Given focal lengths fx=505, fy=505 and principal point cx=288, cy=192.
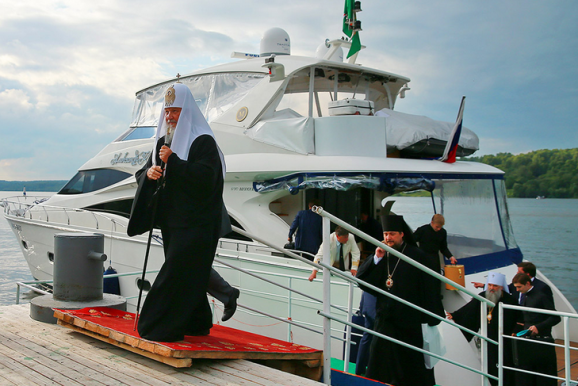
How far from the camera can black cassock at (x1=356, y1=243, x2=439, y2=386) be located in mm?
4645

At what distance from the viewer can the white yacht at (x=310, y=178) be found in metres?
6.98

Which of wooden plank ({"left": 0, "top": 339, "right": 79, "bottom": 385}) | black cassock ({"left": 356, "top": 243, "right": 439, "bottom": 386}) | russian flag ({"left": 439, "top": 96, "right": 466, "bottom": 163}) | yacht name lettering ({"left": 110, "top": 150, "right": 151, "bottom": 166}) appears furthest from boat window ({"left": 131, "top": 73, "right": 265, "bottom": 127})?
wooden plank ({"left": 0, "top": 339, "right": 79, "bottom": 385})

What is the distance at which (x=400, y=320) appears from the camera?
4668mm

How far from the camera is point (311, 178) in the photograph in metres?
7.21

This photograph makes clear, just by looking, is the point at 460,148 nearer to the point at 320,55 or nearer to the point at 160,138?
the point at 320,55

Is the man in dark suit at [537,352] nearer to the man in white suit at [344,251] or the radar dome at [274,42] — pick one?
the man in white suit at [344,251]

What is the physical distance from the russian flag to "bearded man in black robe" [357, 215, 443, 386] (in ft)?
11.1

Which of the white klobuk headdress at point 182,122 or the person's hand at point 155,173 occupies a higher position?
the white klobuk headdress at point 182,122

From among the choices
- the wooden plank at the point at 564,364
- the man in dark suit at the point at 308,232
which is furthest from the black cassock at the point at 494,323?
the man in dark suit at the point at 308,232

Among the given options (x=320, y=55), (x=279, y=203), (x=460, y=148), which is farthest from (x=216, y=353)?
(x=320, y=55)

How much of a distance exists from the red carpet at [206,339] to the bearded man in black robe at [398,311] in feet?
3.74

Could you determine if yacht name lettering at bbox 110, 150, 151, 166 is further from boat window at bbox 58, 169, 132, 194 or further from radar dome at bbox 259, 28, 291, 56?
radar dome at bbox 259, 28, 291, 56

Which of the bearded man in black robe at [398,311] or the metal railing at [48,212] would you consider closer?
the bearded man in black robe at [398,311]

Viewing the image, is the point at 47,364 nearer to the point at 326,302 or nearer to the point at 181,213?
the point at 181,213
